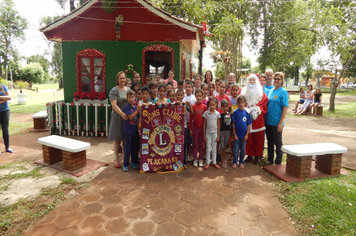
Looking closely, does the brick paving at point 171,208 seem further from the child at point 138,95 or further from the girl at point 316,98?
the girl at point 316,98

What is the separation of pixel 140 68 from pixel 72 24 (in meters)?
2.87

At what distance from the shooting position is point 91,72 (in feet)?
27.6

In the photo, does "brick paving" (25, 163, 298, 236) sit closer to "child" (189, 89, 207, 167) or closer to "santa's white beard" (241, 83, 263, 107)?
"child" (189, 89, 207, 167)

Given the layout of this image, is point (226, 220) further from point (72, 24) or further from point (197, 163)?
point (72, 24)

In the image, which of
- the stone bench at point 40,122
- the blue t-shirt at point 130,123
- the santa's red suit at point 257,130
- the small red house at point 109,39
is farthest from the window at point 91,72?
the santa's red suit at point 257,130

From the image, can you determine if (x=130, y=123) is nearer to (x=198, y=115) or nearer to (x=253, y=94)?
(x=198, y=115)

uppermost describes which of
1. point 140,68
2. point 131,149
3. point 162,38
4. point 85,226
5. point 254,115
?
point 162,38

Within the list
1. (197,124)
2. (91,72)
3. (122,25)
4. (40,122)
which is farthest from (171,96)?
(40,122)

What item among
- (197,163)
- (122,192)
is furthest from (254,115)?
(122,192)

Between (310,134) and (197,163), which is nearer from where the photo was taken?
(197,163)

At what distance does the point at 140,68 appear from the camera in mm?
8383

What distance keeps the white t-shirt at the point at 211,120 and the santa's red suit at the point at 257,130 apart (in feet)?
2.78

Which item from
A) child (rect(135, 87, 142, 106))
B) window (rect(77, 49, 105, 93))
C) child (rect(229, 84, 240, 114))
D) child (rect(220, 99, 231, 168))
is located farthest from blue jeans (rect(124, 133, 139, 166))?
window (rect(77, 49, 105, 93))

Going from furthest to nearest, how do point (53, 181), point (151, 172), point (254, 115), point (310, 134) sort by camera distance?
point (310, 134) < point (254, 115) < point (151, 172) < point (53, 181)
